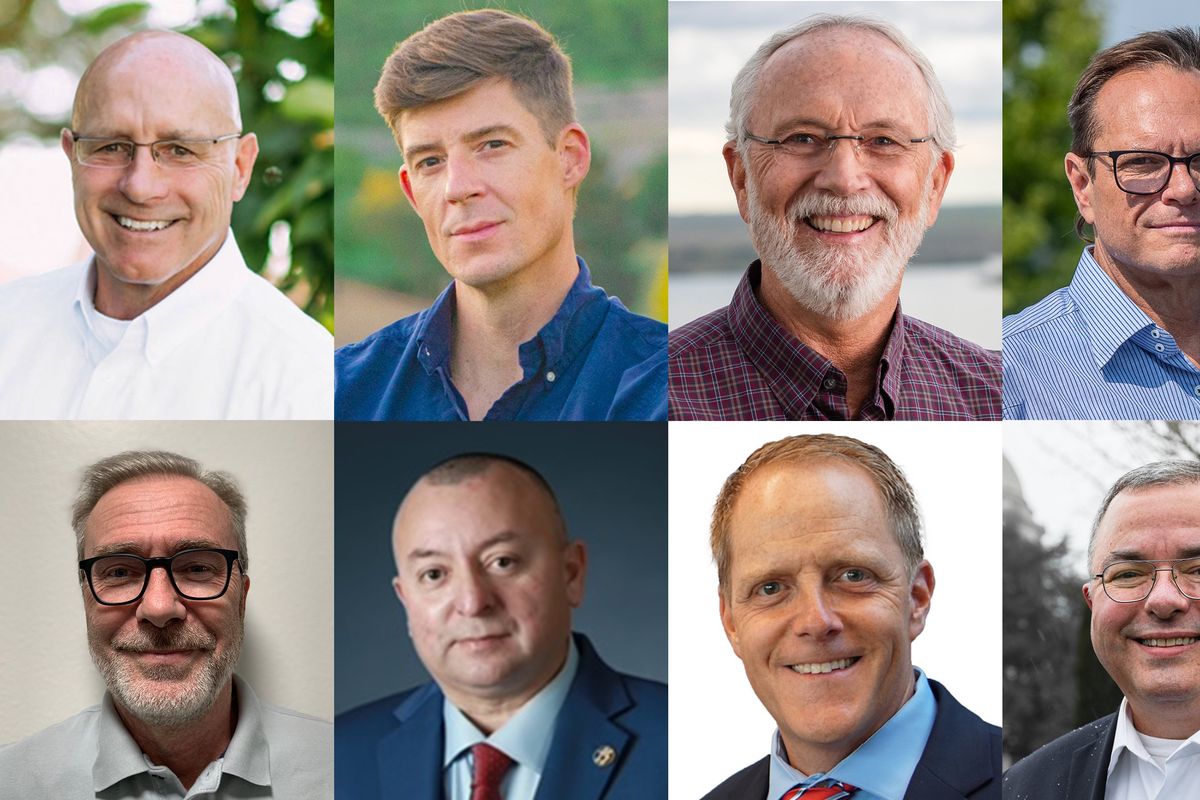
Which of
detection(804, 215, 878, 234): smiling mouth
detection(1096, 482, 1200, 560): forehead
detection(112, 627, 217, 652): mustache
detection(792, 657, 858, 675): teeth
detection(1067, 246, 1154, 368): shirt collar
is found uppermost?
detection(804, 215, 878, 234): smiling mouth

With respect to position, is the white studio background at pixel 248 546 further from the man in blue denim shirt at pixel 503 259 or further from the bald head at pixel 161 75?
the bald head at pixel 161 75

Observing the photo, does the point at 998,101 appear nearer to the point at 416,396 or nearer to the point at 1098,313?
the point at 1098,313

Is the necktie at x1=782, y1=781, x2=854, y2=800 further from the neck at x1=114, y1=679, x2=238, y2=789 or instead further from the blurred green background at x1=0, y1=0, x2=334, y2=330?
the blurred green background at x1=0, y1=0, x2=334, y2=330

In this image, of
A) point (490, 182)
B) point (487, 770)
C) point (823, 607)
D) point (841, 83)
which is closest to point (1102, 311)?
point (841, 83)

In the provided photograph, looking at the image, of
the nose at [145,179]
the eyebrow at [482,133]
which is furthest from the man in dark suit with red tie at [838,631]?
the nose at [145,179]

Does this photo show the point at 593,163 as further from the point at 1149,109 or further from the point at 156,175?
the point at 1149,109

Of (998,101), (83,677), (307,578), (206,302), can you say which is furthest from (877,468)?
(83,677)

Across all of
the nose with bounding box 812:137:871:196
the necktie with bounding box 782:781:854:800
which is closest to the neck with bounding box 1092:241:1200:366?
the nose with bounding box 812:137:871:196

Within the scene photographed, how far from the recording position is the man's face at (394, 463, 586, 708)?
380cm

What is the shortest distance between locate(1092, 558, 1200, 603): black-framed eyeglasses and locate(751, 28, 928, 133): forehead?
4.45ft

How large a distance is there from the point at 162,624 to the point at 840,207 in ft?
7.27

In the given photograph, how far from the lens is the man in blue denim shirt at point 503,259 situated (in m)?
3.86

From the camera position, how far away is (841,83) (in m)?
3.75

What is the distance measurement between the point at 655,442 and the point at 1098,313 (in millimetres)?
1310
